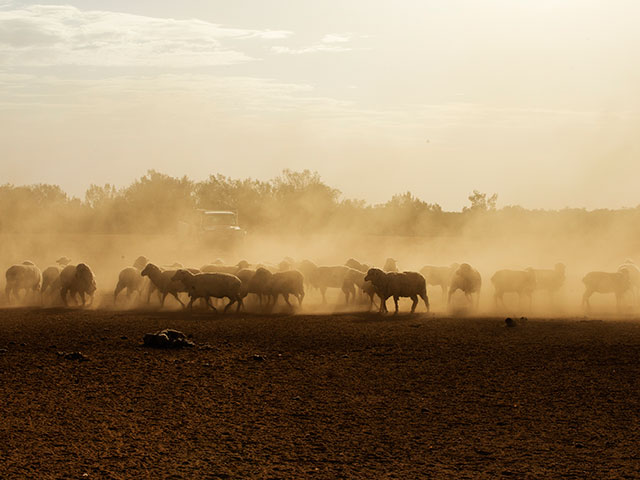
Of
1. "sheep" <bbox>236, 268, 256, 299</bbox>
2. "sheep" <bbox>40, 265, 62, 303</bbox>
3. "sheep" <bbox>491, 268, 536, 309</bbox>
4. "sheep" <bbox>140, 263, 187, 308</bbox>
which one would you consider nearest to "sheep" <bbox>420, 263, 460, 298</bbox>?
"sheep" <bbox>491, 268, 536, 309</bbox>

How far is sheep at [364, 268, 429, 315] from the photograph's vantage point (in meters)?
22.7

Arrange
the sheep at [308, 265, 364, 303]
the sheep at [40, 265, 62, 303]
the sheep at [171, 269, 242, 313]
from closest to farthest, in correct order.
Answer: the sheep at [171, 269, 242, 313]
the sheep at [40, 265, 62, 303]
the sheep at [308, 265, 364, 303]

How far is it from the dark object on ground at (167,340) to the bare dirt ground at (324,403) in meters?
0.33

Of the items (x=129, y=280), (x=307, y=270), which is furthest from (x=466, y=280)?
(x=129, y=280)

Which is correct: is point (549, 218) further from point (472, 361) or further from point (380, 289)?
point (472, 361)

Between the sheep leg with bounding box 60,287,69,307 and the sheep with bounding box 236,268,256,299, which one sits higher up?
the sheep with bounding box 236,268,256,299

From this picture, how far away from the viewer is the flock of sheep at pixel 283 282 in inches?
905

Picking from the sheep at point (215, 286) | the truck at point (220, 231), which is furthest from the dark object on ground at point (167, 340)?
the truck at point (220, 231)

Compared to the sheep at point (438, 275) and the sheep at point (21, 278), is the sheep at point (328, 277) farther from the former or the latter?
the sheep at point (21, 278)

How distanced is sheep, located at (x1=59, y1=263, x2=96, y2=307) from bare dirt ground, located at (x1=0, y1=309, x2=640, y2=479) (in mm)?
5423

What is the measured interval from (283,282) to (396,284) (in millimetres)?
3414

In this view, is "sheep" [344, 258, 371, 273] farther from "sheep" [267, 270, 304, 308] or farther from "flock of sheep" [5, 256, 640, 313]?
"sheep" [267, 270, 304, 308]

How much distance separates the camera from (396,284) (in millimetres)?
22641

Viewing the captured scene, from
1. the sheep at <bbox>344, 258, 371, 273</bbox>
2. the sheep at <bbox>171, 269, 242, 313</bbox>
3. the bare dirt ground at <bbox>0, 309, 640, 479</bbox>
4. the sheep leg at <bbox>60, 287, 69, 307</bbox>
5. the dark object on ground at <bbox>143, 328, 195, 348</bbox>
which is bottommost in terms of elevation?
the bare dirt ground at <bbox>0, 309, 640, 479</bbox>
